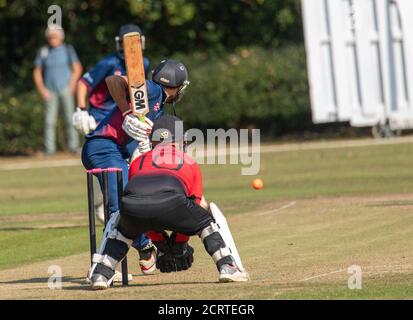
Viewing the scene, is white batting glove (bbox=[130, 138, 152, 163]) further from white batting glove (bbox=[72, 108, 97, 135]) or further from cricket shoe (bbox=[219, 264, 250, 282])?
white batting glove (bbox=[72, 108, 97, 135])

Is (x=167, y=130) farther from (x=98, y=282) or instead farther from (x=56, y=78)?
(x=56, y=78)

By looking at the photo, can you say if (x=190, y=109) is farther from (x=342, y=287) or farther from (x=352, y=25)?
(x=342, y=287)

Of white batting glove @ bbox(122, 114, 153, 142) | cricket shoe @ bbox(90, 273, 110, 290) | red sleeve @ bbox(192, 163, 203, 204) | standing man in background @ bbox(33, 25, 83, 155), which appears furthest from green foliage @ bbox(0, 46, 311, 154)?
cricket shoe @ bbox(90, 273, 110, 290)

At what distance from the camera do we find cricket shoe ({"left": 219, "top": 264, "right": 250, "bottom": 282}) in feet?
31.0

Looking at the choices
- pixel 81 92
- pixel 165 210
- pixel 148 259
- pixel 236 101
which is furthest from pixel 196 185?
pixel 236 101

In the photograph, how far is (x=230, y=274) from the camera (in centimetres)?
947

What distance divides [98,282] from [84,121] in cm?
382

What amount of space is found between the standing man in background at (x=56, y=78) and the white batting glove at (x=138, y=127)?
14.6 meters

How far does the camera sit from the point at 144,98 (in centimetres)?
1014

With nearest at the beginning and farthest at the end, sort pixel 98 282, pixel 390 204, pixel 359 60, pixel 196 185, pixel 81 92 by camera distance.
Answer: pixel 98 282, pixel 196 185, pixel 81 92, pixel 390 204, pixel 359 60

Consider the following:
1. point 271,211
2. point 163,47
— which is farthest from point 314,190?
point 163,47

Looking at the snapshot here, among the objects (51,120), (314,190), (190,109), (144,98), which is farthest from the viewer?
(190,109)

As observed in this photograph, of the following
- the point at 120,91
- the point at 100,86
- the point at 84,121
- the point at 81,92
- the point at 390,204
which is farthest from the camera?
the point at 390,204
